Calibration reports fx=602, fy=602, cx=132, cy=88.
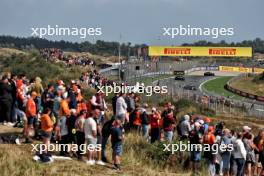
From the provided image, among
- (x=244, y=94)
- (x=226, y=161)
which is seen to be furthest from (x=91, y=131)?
(x=244, y=94)

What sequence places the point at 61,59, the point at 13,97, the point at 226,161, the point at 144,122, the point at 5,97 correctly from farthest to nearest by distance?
the point at 61,59, the point at 144,122, the point at 13,97, the point at 5,97, the point at 226,161

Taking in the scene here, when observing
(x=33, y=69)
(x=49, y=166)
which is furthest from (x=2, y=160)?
(x=33, y=69)

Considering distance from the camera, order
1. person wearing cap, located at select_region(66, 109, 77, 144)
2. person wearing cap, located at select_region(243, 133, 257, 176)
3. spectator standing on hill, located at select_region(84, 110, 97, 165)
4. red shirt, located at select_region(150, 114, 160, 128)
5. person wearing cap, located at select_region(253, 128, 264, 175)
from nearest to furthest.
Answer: spectator standing on hill, located at select_region(84, 110, 97, 165), person wearing cap, located at select_region(66, 109, 77, 144), person wearing cap, located at select_region(243, 133, 257, 176), person wearing cap, located at select_region(253, 128, 264, 175), red shirt, located at select_region(150, 114, 160, 128)

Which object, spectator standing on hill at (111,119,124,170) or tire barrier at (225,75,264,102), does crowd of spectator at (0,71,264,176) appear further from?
tire barrier at (225,75,264,102)

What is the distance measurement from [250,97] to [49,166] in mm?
50363

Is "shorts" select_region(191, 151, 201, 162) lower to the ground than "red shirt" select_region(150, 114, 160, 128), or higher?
lower

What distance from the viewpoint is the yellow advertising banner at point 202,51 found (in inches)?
4370

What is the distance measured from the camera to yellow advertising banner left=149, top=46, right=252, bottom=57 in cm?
11100

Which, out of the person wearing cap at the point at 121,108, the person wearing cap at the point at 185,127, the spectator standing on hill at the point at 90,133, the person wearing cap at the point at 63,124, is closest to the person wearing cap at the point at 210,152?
the person wearing cap at the point at 185,127

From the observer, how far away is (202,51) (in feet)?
364

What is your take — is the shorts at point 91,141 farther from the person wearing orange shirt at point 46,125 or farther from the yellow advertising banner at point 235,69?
the yellow advertising banner at point 235,69

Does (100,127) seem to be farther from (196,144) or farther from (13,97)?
(13,97)

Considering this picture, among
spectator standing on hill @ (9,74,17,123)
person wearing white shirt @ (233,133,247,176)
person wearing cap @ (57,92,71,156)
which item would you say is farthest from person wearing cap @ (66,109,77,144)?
person wearing white shirt @ (233,133,247,176)

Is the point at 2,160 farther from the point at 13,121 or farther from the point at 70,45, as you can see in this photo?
the point at 70,45
